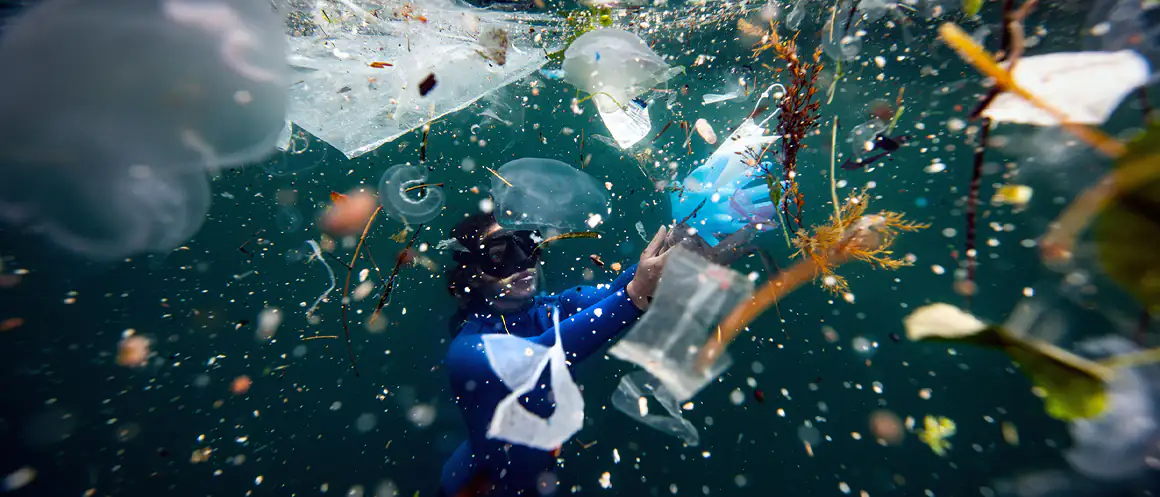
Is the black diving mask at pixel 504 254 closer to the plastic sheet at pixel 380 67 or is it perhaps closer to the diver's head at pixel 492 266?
the diver's head at pixel 492 266

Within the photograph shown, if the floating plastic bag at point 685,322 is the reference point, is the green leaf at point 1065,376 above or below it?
above

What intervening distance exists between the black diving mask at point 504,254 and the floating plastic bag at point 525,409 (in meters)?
1.05

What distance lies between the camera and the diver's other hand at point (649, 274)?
1.91m

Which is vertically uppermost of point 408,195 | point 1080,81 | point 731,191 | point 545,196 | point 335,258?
point 1080,81

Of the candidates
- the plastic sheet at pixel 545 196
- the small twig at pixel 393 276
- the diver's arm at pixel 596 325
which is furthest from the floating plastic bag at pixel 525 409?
the small twig at pixel 393 276

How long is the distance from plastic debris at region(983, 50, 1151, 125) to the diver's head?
2.75 meters

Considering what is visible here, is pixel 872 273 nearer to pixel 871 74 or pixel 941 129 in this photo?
pixel 941 129

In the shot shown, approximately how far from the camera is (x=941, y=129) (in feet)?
8.14

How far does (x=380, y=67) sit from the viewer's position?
10.2 feet

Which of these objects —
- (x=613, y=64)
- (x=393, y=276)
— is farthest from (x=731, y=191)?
(x=393, y=276)

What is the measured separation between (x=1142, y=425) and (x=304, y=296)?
5.51m

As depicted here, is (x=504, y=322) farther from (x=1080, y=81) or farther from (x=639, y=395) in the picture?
(x=1080, y=81)

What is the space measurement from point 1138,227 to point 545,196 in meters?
2.71

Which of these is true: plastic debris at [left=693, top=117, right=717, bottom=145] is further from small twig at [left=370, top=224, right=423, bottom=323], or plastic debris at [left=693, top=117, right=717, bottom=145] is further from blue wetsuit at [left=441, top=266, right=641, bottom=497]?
small twig at [left=370, top=224, right=423, bottom=323]
